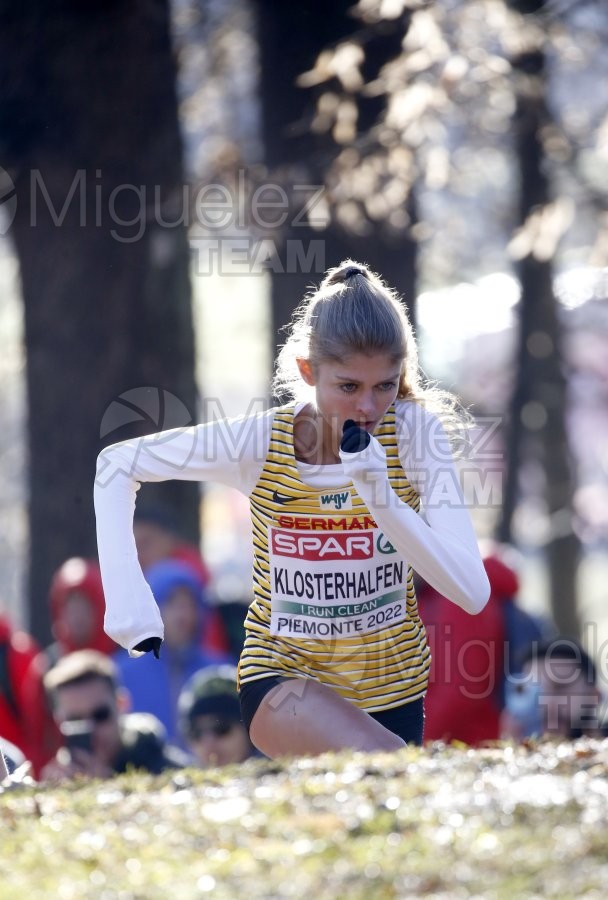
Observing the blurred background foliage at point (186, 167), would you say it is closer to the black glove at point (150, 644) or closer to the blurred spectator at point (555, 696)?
the blurred spectator at point (555, 696)

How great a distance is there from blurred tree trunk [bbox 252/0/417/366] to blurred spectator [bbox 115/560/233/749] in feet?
6.90

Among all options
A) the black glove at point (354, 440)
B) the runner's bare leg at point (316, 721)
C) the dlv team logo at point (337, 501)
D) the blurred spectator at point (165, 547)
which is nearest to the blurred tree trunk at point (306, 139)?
the blurred spectator at point (165, 547)

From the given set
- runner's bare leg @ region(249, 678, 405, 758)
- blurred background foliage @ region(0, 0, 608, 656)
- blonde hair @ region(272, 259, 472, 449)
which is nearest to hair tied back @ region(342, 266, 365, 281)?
blonde hair @ region(272, 259, 472, 449)

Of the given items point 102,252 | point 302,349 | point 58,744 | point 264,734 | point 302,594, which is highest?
point 102,252

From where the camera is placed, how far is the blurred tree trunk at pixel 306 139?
28.6 feet

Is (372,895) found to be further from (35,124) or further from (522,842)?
(35,124)

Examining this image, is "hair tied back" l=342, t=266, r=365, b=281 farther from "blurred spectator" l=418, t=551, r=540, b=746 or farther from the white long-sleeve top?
"blurred spectator" l=418, t=551, r=540, b=746

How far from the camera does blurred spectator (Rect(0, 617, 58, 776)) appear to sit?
7.34 meters

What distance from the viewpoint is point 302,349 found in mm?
4531

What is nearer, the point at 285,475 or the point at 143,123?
the point at 285,475

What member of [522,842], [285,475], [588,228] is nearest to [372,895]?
[522,842]

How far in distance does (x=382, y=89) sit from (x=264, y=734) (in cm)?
474

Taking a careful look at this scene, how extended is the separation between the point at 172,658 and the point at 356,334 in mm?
3793

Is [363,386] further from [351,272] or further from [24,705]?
[24,705]
